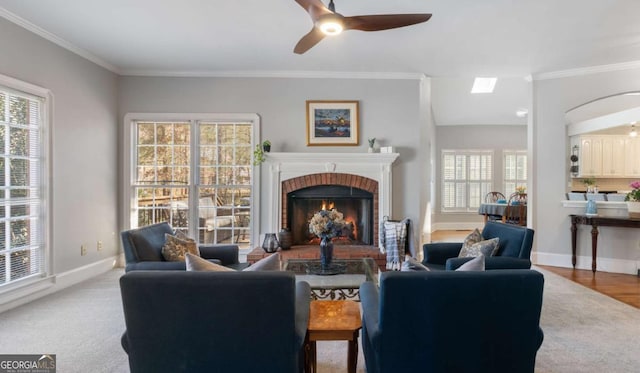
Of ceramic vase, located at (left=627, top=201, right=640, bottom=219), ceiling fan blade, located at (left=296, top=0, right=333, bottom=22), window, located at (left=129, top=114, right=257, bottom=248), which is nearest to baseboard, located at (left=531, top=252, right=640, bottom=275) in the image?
ceramic vase, located at (left=627, top=201, right=640, bottom=219)

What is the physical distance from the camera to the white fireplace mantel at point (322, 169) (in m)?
4.77

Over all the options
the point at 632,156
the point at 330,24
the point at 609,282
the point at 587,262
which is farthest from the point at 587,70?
the point at 330,24

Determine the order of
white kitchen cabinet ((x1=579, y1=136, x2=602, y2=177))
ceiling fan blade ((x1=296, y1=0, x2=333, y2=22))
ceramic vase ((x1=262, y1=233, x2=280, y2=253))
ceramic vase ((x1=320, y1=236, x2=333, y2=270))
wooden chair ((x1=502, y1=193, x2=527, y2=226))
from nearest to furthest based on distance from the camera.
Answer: ceiling fan blade ((x1=296, y1=0, x2=333, y2=22)) → ceramic vase ((x1=320, y1=236, x2=333, y2=270)) → ceramic vase ((x1=262, y1=233, x2=280, y2=253)) → wooden chair ((x1=502, y1=193, x2=527, y2=226)) → white kitchen cabinet ((x1=579, y1=136, x2=602, y2=177))

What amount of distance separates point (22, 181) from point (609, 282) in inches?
267

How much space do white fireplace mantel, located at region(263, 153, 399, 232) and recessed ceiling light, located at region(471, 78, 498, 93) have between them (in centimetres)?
380

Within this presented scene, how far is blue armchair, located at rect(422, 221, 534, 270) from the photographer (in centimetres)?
263

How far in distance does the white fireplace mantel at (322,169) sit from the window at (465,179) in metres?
4.56

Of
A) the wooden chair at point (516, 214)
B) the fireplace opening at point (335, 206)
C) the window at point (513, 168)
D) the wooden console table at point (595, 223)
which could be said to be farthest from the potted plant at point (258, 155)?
the window at point (513, 168)

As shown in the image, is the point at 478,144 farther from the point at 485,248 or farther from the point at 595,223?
the point at 485,248

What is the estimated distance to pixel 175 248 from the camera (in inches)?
114

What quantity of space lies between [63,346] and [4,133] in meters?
2.20

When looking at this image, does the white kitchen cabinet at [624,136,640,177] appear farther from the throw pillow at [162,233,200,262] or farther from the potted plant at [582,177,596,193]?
the throw pillow at [162,233,200,262]

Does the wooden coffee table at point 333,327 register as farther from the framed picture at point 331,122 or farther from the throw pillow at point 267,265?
the framed picture at point 331,122

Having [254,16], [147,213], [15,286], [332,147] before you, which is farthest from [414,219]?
[15,286]
